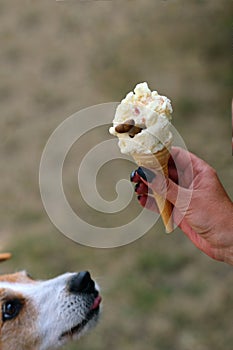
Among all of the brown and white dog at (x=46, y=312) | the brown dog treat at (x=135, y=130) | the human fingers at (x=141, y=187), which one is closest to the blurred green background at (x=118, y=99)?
the brown and white dog at (x=46, y=312)

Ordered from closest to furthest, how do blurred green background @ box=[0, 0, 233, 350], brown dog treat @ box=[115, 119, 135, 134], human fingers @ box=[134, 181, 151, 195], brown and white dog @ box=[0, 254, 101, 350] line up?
1. brown dog treat @ box=[115, 119, 135, 134]
2. human fingers @ box=[134, 181, 151, 195]
3. brown and white dog @ box=[0, 254, 101, 350]
4. blurred green background @ box=[0, 0, 233, 350]

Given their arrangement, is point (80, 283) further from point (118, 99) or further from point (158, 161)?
point (118, 99)

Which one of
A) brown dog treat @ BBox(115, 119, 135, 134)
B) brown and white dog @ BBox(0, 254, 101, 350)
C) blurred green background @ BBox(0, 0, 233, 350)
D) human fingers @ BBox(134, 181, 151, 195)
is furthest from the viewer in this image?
blurred green background @ BBox(0, 0, 233, 350)

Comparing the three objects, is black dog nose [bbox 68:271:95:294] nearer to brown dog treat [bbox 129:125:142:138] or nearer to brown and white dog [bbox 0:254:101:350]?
brown and white dog [bbox 0:254:101:350]

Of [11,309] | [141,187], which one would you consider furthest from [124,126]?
[11,309]

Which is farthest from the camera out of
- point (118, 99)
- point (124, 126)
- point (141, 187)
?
point (118, 99)

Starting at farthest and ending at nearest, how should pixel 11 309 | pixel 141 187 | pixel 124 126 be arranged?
pixel 11 309
pixel 141 187
pixel 124 126

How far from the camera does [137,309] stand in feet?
13.7

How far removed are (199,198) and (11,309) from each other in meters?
1.03

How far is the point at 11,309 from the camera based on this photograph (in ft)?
9.52

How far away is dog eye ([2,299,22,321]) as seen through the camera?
2871 millimetres

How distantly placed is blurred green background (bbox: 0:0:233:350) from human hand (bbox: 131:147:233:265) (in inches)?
64.9

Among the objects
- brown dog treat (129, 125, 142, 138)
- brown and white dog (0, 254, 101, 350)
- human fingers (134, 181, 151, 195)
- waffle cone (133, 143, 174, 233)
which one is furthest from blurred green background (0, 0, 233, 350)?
brown dog treat (129, 125, 142, 138)

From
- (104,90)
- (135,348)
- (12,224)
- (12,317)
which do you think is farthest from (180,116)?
(12,317)
